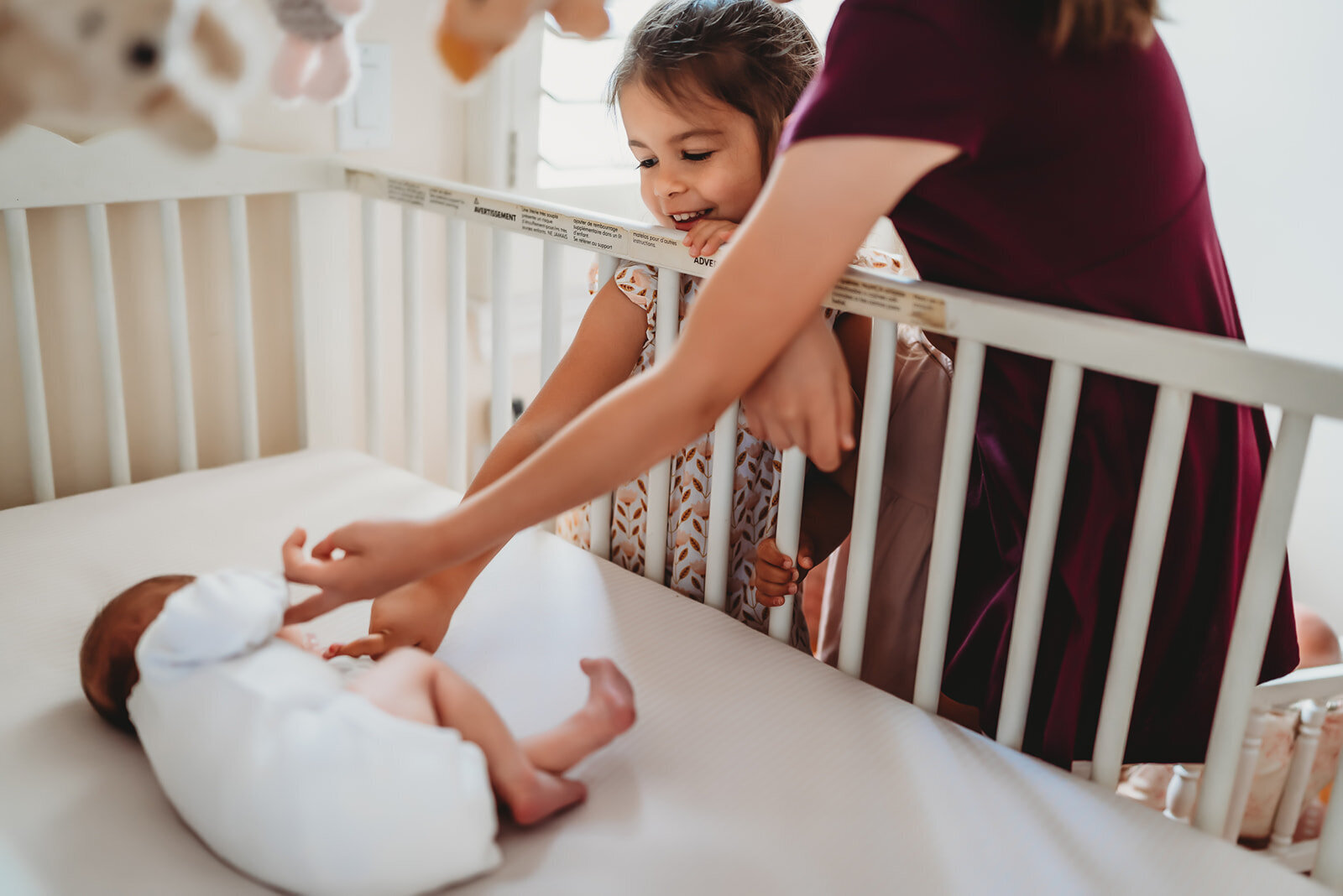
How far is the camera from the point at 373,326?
4.52 ft

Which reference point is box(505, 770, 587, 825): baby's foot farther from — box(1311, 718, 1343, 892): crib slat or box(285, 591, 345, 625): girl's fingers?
box(1311, 718, 1343, 892): crib slat

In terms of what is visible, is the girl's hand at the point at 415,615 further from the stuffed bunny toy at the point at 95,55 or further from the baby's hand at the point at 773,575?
the stuffed bunny toy at the point at 95,55

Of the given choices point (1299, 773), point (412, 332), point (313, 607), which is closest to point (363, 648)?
point (313, 607)

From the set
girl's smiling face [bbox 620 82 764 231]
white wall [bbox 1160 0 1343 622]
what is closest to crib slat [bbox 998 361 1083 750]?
girl's smiling face [bbox 620 82 764 231]

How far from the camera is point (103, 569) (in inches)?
41.5

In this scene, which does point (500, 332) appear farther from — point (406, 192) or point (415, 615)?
point (415, 615)

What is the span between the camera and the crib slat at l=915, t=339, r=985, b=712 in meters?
0.83

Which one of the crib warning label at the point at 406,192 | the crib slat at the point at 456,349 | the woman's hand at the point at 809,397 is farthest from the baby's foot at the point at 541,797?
the crib warning label at the point at 406,192

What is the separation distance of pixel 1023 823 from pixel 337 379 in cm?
107

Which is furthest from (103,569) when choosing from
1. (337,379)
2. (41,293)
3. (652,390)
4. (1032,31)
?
(1032,31)

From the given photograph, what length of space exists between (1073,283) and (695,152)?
1.31ft

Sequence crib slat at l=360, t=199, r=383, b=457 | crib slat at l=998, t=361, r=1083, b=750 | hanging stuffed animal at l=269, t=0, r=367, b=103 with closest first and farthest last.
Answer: hanging stuffed animal at l=269, t=0, r=367, b=103 → crib slat at l=998, t=361, r=1083, b=750 → crib slat at l=360, t=199, r=383, b=457

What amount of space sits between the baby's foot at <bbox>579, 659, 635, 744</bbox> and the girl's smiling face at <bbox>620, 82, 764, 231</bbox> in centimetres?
44

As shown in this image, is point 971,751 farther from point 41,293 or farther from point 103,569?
point 41,293
